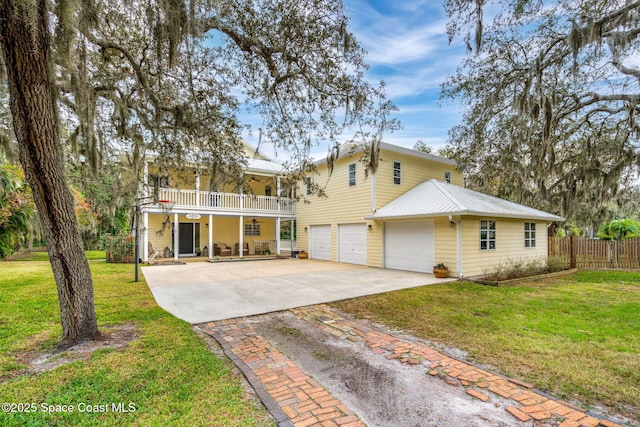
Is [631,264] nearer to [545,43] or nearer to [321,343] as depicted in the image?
[545,43]

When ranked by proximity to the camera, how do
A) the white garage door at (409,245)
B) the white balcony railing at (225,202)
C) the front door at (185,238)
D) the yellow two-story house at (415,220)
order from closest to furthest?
the yellow two-story house at (415,220) → the white garage door at (409,245) → the white balcony railing at (225,202) → the front door at (185,238)

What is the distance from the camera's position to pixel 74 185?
13633mm

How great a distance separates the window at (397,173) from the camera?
1338 centimetres

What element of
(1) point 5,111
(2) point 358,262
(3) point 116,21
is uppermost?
(3) point 116,21

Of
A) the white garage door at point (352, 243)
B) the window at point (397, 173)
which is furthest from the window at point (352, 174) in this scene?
the white garage door at point (352, 243)

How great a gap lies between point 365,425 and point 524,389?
1.75 m

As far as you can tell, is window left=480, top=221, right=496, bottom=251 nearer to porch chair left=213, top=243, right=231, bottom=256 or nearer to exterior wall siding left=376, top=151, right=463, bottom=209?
exterior wall siding left=376, top=151, right=463, bottom=209

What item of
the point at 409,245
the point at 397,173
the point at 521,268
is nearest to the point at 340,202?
the point at 397,173

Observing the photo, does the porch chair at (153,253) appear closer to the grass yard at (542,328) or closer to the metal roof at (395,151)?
the metal roof at (395,151)

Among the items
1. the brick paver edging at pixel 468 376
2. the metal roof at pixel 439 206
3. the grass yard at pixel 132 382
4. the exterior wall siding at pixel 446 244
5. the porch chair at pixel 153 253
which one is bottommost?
the brick paver edging at pixel 468 376

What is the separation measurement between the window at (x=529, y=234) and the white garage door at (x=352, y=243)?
20.8 ft

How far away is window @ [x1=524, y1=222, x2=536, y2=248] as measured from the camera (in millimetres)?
12249

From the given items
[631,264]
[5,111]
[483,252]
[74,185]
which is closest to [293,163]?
[5,111]

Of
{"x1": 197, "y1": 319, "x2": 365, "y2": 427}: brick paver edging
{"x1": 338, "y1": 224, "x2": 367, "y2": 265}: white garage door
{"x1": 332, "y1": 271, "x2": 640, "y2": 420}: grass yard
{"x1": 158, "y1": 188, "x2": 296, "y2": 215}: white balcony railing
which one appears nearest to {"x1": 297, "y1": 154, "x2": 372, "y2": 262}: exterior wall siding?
{"x1": 338, "y1": 224, "x2": 367, "y2": 265}: white garage door
